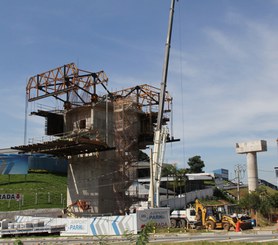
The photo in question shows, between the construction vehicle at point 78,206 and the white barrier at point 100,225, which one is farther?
the construction vehicle at point 78,206

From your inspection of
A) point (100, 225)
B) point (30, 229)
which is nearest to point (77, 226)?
Result: point (100, 225)

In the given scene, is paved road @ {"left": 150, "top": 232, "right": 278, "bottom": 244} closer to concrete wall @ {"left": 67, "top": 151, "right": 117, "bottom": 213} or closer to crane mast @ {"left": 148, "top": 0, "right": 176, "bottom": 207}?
crane mast @ {"left": 148, "top": 0, "right": 176, "bottom": 207}

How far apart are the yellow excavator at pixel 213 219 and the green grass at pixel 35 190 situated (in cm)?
3361

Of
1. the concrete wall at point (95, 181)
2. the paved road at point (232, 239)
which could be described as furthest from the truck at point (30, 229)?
the paved road at point (232, 239)

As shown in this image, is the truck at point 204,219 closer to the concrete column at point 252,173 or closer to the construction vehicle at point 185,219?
the construction vehicle at point 185,219

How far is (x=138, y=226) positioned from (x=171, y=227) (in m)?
5.19

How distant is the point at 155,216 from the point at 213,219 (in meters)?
5.72

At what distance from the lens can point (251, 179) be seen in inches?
2891

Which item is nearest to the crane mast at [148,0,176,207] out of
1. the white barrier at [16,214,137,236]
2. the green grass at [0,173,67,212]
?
the white barrier at [16,214,137,236]

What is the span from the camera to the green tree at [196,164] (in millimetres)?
137125

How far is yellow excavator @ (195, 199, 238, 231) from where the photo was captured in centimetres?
3700

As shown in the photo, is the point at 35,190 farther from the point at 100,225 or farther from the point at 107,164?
the point at 100,225

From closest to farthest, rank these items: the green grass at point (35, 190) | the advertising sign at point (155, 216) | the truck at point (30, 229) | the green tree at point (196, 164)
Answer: the advertising sign at point (155, 216), the truck at point (30, 229), the green grass at point (35, 190), the green tree at point (196, 164)

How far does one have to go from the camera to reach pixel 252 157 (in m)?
74.5
